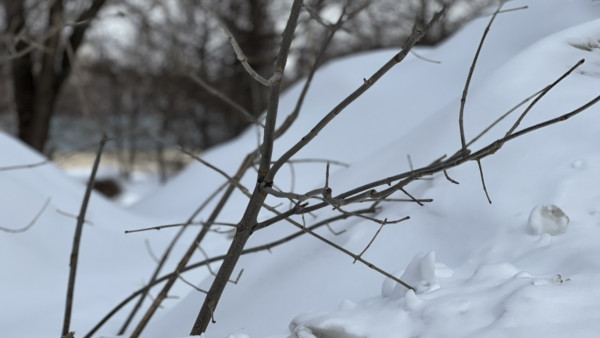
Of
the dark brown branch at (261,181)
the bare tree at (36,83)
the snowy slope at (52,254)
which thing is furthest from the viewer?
the bare tree at (36,83)

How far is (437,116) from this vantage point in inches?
91.4

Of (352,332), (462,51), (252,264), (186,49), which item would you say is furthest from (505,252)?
(186,49)

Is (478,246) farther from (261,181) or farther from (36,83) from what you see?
(36,83)

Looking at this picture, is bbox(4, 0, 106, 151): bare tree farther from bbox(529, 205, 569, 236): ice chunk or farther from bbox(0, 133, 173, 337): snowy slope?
bbox(529, 205, 569, 236): ice chunk

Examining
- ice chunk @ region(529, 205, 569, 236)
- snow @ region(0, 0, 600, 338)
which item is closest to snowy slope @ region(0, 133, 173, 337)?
snow @ region(0, 0, 600, 338)

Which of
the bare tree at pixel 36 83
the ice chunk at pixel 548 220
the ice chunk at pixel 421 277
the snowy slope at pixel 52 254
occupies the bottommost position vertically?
the ice chunk at pixel 421 277

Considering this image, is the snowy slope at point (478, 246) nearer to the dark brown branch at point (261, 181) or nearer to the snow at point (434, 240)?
the snow at point (434, 240)

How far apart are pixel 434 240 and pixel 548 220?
289mm

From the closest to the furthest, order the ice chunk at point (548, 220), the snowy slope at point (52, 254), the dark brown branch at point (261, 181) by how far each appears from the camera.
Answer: the dark brown branch at point (261, 181) → the ice chunk at point (548, 220) → the snowy slope at point (52, 254)

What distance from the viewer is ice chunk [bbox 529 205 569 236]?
1444 millimetres

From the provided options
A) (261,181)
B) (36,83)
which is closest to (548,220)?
(261,181)

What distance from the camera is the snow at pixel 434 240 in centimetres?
124

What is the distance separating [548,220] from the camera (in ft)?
4.80

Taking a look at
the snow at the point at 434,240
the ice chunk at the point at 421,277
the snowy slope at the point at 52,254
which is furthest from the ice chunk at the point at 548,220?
the snowy slope at the point at 52,254
